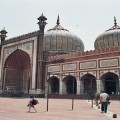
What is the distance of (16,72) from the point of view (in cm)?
3659

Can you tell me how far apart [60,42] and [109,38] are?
8.19 metres

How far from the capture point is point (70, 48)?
3862cm

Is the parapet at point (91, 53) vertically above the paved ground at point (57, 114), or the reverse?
the parapet at point (91, 53)

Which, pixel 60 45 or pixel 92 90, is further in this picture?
pixel 60 45

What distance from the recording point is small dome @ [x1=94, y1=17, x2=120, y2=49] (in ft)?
113

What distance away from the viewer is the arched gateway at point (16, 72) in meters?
35.4

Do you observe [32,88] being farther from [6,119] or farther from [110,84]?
[6,119]

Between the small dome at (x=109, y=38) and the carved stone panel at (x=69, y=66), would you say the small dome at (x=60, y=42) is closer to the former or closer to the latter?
the small dome at (x=109, y=38)

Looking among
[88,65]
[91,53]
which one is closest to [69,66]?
[88,65]

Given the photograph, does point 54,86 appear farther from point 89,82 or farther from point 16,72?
point 16,72

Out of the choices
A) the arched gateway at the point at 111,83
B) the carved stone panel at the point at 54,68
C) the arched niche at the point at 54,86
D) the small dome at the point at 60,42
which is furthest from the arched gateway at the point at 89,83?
the small dome at the point at 60,42

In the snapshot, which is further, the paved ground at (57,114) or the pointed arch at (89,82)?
the pointed arch at (89,82)

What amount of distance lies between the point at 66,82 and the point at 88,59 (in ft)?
16.6

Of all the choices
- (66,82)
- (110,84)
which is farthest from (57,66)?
(110,84)
